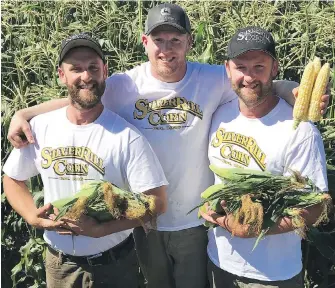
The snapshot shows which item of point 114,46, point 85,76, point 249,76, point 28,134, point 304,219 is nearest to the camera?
point 304,219

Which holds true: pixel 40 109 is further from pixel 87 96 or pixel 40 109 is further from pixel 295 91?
pixel 295 91

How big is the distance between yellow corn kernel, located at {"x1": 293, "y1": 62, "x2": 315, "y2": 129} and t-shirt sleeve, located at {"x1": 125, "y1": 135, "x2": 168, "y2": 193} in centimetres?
88

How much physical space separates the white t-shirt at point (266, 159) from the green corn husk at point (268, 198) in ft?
0.35

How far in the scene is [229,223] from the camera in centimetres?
337

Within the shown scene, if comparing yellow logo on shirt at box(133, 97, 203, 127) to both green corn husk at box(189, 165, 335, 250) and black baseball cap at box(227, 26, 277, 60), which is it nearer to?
black baseball cap at box(227, 26, 277, 60)

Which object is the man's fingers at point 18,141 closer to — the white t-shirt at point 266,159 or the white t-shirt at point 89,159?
the white t-shirt at point 89,159

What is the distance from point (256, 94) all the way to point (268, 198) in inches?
23.7

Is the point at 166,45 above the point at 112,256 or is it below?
above

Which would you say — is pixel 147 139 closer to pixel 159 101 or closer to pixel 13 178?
pixel 159 101

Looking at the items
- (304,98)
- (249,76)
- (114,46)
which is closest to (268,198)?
(304,98)

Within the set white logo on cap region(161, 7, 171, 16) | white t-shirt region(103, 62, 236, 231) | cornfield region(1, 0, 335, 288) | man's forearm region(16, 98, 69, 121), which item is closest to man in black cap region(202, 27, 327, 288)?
white t-shirt region(103, 62, 236, 231)

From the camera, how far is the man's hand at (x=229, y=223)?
3312mm

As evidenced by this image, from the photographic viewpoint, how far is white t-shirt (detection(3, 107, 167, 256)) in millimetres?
3580

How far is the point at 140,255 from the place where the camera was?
169 inches
